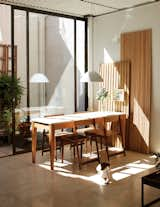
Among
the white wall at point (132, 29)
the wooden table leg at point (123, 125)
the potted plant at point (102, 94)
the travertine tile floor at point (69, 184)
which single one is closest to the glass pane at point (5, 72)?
the travertine tile floor at point (69, 184)

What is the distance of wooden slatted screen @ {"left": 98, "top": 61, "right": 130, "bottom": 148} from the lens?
643 centimetres

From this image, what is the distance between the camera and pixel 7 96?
604 centimetres

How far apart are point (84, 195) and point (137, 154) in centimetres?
233

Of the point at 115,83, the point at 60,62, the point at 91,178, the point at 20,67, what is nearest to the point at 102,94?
the point at 115,83

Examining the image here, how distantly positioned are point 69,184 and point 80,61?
11.4 feet

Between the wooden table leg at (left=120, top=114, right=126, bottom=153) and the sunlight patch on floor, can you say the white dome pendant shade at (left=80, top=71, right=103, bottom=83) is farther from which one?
the sunlight patch on floor

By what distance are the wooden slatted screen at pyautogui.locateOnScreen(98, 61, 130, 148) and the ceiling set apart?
1.11 meters

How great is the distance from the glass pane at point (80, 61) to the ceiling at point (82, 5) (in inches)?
20.5

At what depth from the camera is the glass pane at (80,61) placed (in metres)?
7.19

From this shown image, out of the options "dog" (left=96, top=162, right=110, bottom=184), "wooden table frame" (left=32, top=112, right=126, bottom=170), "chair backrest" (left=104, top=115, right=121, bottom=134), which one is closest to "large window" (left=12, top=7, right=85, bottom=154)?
"wooden table frame" (left=32, top=112, right=126, bottom=170)

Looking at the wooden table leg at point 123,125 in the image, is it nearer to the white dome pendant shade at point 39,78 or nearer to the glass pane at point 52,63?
the glass pane at point 52,63

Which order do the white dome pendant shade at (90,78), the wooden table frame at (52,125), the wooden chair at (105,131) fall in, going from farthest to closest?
the wooden chair at (105,131) → the white dome pendant shade at (90,78) → the wooden table frame at (52,125)

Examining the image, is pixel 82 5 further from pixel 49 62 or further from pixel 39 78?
pixel 39 78

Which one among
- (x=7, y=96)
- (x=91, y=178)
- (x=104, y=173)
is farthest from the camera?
(x=7, y=96)
